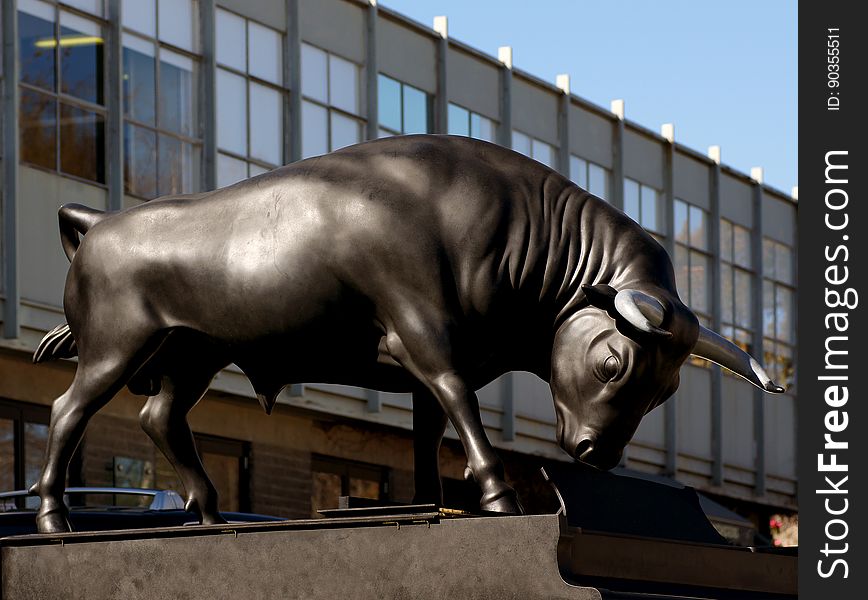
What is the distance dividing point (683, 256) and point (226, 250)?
28.6 meters

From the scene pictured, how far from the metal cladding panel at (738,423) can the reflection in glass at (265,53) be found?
13.4 meters

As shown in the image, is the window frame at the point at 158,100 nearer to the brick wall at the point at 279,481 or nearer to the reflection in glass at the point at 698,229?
the brick wall at the point at 279,481

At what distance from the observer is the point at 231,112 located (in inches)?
971

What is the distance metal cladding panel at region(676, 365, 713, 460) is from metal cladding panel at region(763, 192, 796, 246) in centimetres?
451

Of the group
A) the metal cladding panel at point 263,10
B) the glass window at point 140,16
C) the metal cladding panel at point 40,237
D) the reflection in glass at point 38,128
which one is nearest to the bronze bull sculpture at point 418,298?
the metal cladding panel at point 40,237

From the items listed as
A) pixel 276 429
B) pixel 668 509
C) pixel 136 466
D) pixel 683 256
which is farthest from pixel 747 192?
pixel 668 509

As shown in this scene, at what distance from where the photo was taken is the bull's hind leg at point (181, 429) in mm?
6796

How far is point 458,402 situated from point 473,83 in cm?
2394

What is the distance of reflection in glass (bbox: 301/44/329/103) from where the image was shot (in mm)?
25953

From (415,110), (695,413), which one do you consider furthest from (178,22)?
(695,413)

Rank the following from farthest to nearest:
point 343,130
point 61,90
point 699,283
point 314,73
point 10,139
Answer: point 699,283, point 343,130, point 314,73, point 61,90, point 10,139

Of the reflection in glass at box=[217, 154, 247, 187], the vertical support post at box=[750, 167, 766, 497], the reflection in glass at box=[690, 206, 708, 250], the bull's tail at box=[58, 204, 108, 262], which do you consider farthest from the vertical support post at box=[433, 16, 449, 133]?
the bull's tail at box=[58, 204, 108, 262]

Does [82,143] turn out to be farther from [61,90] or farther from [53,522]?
[53,522]

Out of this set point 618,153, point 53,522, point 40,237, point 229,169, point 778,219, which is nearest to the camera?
point 53,522
